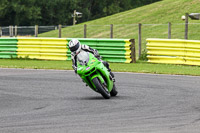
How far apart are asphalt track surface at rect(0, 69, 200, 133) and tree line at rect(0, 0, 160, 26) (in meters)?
73.5

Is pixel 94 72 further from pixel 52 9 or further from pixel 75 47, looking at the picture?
pixel 52 9

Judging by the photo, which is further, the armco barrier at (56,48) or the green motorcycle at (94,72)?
the armco barrier at (56,48)

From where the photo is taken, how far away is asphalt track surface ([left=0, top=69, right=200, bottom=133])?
740 centimetres

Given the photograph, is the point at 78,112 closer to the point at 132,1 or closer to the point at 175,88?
the point at 175,88

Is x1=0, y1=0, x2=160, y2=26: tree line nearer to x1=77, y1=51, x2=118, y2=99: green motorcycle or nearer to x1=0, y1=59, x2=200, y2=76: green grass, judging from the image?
x1=0, y1=59, x2=200, y2=76: green grass

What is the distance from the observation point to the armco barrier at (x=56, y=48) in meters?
20.4

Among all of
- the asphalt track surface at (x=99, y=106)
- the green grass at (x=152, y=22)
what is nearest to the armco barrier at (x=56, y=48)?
the asphalt track surface at (x=99, y=106)

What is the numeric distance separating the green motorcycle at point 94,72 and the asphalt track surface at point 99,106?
0.24m

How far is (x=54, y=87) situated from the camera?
12781 mm

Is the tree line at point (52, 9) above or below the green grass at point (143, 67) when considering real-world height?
above

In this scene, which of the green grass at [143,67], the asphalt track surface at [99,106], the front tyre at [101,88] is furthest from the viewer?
the green grass at [143,67]

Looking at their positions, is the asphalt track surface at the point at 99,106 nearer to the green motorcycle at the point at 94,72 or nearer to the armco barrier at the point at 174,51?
the green motorcycle at the point at 94,72

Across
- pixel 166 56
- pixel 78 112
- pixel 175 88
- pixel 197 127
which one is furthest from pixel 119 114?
pixel 166 56

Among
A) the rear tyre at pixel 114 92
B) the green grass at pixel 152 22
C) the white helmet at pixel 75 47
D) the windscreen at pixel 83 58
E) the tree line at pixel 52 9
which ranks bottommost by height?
the rear tyre at pixel 114 92
